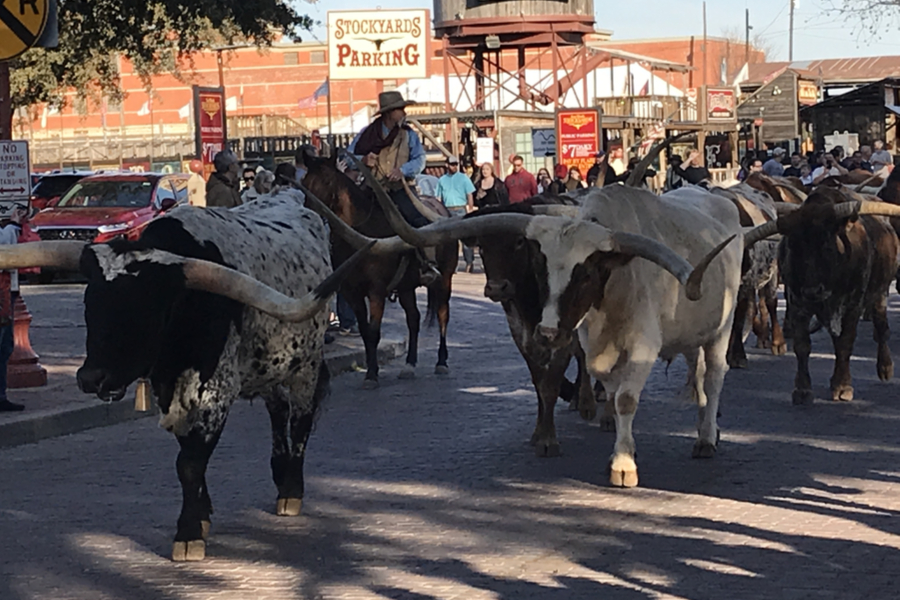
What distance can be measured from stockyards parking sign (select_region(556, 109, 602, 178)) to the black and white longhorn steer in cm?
2231

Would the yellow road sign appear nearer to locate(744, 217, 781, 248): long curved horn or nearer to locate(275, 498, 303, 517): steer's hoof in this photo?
locate(275, 498, 303, 517): steer's hoof

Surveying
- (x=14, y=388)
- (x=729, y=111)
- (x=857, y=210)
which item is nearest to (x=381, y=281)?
(x=14, y=388)

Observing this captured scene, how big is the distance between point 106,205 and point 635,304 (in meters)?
20.5

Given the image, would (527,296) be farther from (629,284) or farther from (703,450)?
(703,450)

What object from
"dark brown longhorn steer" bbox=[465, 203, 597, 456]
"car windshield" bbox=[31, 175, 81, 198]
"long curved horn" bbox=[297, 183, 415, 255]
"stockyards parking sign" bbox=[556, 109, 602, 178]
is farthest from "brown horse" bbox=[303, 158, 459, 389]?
"car windshield" bbox=[31, 175, 81, 198]

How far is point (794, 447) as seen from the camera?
1034 centimetres

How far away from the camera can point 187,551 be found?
7.67 metres

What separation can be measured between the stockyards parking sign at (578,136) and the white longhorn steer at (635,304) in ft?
66.6

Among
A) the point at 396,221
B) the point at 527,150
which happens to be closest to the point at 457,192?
the point at 527,150

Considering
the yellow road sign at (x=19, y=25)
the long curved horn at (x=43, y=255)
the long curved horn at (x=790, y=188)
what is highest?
the yellow road sign at (x=19, y=25)

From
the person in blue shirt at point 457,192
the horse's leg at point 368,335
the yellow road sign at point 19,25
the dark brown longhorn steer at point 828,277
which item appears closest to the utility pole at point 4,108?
the yellow road sign at point 19,25

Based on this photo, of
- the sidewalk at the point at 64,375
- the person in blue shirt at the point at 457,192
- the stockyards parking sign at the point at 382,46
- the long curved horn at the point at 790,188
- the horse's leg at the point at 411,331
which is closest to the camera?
the sidewalk at the point at 64,375

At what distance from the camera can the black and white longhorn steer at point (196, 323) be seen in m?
7.43

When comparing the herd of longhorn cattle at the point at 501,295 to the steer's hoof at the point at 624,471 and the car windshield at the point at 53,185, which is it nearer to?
the steer's hoof at the point at 624,471
